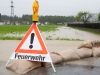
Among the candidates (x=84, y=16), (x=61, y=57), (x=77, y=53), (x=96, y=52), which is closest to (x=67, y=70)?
(x=61, y=57)

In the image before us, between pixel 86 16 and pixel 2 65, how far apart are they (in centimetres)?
9813

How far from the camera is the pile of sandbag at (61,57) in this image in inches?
203

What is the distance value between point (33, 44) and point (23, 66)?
1.94ft

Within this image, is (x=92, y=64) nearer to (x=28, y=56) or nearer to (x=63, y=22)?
(x=28, y=56)

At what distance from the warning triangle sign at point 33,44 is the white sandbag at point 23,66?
26 cm

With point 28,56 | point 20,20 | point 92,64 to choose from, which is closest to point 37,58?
point 28,56

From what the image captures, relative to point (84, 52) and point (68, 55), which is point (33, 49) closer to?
point (68, 55)

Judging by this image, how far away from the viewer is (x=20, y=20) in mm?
156125

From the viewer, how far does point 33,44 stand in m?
5.38

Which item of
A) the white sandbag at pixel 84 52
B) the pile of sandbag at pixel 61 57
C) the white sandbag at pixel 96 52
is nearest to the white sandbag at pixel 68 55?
the pile of sandbag at pixel 61 57

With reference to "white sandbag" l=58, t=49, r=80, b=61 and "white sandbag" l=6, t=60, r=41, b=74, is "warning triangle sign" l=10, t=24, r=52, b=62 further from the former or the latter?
"white sandbag" l=58, t=49, r=80, b=61

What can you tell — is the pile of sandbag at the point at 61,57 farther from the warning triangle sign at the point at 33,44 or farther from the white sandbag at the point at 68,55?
the warning triangle sign at the point at 33,44

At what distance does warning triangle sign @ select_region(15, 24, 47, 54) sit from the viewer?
532 centimetres

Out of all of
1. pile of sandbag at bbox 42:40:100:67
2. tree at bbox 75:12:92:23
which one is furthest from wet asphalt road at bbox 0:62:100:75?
tree at bbox 75:12:92:23
